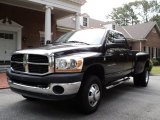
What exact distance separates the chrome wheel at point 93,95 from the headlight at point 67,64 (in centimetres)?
70

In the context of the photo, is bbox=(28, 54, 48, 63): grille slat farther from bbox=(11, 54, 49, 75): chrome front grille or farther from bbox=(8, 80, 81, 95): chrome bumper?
bbox=(8, 80, 81, 95): chrome bumper

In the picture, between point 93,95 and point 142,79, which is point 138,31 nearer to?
point 142,79

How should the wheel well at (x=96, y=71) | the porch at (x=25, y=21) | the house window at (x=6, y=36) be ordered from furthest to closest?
the house window at (x=6, y=36) → the porch at (x=25, y=21) → the wheel well at (x=96, y=71)

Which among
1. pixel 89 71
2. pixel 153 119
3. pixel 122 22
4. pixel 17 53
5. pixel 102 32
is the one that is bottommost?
pixel 153 119

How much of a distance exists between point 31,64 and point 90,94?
4.62 feet

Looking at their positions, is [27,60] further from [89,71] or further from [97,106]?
[97,106]

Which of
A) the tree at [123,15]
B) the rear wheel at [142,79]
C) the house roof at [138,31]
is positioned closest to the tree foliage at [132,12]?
the tree at [123,15]

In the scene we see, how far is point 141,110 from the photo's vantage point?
5512mm

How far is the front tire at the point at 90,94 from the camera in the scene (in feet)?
15.8

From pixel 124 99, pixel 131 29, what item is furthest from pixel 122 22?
pixel 124 99

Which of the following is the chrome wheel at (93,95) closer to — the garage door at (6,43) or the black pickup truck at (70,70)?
the black pickup truck at (70,70)

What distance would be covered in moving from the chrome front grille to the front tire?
88 cm

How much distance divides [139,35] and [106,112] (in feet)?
94.9

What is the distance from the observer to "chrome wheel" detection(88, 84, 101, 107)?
503 centimetres
